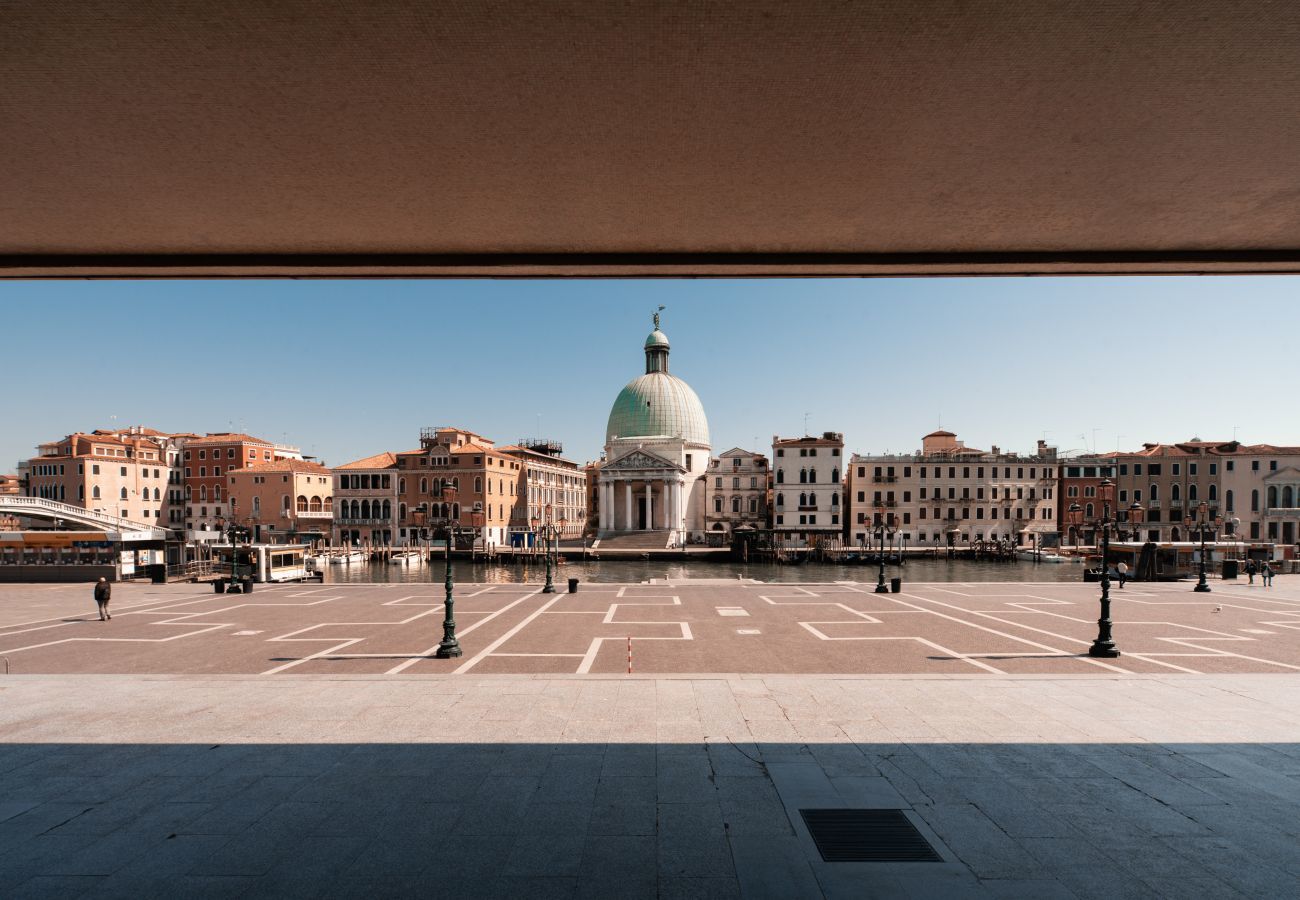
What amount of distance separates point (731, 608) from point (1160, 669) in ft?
43.1

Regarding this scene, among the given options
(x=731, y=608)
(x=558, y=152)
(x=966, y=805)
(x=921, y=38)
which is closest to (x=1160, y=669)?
(x=966, y=805)

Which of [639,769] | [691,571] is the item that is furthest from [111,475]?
[639,769]

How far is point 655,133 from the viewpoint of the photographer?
493 cm

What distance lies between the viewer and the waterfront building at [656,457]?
83688 millimetres

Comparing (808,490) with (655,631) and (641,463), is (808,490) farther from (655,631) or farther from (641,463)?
(655,631)

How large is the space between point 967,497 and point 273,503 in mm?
85575

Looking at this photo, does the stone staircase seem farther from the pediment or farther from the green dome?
the green dome

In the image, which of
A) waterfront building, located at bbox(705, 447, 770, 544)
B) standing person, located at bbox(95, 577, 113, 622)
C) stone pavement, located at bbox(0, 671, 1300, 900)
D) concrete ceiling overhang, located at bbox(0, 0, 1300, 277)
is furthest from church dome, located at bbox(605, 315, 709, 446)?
concrete ceiling overhang, located at bbox(0, 0, 1300, 277)

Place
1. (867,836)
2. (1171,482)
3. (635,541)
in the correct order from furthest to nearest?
(635,541) → (1171,482) → (867,836)

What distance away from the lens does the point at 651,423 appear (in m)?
92.0

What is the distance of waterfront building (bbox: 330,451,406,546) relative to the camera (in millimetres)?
76250

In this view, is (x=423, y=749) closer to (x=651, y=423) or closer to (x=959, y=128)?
(x=959, y=128)

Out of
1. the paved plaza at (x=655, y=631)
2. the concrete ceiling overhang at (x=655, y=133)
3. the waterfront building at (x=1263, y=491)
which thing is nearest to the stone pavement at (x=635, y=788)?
the paved plaza at (x=655, y=631)

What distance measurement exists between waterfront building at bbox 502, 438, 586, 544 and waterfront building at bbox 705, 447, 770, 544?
881 inches
